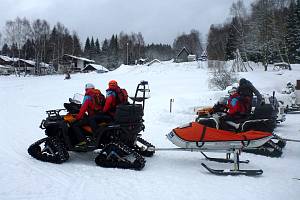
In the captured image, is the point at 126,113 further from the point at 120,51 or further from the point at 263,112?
the point at 120,51

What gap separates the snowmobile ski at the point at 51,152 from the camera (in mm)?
Result: 7389

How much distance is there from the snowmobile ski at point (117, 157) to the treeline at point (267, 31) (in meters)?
35.1

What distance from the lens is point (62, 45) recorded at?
69.1m

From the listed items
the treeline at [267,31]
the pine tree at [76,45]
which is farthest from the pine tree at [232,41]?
the pine tree at [76,45]

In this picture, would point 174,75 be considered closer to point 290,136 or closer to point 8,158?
point 290,136

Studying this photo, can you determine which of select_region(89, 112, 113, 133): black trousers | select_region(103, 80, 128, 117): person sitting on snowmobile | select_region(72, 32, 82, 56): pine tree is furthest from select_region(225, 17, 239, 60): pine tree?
select_region(89, 112, 113, 133): black trousers

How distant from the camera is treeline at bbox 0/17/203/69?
63.4 metres

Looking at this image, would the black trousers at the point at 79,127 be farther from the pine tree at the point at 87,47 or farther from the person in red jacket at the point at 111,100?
the pine tree at the point at 87,47

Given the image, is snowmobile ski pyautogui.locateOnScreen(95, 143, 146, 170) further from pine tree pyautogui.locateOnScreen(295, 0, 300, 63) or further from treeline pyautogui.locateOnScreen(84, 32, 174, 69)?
treeline pyautogui.locateOnScreen(84, 32, 174, 69)

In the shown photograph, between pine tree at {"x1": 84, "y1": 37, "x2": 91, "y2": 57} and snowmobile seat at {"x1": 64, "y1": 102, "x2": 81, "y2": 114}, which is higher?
pine tree at {"x1": 84, "y1": 37, "x2": 91, "y2": 57}

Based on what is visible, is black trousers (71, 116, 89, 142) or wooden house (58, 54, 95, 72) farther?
wooden house (58, 54, 95, 72)

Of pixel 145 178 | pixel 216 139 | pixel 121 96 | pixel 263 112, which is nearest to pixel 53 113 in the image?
pixel 121 96

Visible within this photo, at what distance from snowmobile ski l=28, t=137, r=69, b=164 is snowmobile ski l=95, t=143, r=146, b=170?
0.71 metres

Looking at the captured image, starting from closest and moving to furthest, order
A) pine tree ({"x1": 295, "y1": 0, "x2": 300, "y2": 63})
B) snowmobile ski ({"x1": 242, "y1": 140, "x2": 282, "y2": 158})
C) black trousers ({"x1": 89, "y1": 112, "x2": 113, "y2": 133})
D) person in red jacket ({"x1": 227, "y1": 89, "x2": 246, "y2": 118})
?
black trousers ({"x1": 89, "y1": 112, "x2": 113, "y2": 133}), person in red jacket ({"x1": 227, "y1": 89, "x2": 246, "y2": 118}), snowmobile ski ({"x1": 242, "y1": 140, "x2": 282, "y2": 158}), pine tree ({"x1": 295, "y1": 0, "x2": 300, "y2": 63})
